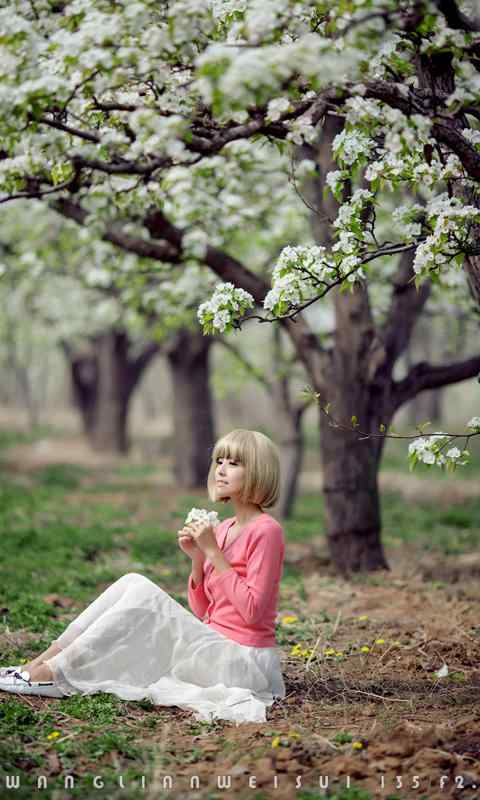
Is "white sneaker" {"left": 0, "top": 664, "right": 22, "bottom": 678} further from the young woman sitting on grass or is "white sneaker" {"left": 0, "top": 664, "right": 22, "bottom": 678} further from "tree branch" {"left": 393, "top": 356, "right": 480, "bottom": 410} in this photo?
"tree branch" {"left": 393, "top": 356, "right": 480, "bottom": 410}

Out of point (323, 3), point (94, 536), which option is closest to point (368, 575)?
point (94, 536)

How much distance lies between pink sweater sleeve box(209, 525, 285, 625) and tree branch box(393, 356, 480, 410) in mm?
4026

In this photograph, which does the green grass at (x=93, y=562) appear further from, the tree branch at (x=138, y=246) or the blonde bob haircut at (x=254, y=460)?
the tree branch at (x=138, y=246)

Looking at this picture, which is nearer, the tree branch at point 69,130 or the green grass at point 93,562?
the green grass at point 93,562

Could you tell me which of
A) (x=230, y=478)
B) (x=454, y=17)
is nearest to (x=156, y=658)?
(x=230, y=478)

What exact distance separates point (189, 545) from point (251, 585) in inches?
17.5

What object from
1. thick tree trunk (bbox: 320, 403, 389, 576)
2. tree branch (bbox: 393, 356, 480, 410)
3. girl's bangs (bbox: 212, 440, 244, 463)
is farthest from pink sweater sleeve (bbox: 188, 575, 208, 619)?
tree branch (bbox: 393, 356, 480, 410)

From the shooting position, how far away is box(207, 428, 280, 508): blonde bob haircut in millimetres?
4945

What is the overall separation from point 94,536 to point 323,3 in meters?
7.61

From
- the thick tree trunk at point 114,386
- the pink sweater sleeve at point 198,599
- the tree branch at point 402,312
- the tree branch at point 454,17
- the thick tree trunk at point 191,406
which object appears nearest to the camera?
the tree branch at point 454,17

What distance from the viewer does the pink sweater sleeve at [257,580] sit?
4.78 m

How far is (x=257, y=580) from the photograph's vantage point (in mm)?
4785

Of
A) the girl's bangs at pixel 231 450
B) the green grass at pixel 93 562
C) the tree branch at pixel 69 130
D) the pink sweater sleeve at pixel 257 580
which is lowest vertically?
the green grass at pixel 93 562

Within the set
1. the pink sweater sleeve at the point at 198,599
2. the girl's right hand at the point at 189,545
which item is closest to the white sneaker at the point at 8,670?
the pink sweater sleeve at the point at 198,599
